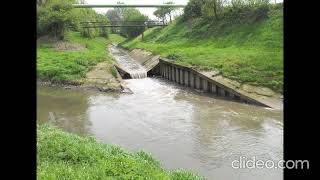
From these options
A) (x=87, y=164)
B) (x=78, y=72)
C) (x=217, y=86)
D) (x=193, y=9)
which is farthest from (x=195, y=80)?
(x=193, y=9)

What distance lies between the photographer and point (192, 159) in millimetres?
10727

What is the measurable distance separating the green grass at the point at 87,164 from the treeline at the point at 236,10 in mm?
26869

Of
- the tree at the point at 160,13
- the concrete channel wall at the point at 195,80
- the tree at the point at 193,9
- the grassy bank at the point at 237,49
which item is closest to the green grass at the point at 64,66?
the concrete channel wall at the point at 195,80

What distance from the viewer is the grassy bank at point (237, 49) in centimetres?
2086

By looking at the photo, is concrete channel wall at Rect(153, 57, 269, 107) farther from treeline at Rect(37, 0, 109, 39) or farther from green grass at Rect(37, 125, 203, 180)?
treeline at Rect(37, 0, 109, 39)

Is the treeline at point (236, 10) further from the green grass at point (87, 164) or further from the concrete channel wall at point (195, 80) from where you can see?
the green grass at point (87, 164)

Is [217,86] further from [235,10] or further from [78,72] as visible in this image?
[235,10]

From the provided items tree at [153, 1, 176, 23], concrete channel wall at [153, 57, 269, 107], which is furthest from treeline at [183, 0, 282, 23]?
tree at [153, 1, 176, 23]

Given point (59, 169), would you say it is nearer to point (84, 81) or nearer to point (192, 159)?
point (192, 159)

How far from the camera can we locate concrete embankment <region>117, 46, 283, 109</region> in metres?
18.3

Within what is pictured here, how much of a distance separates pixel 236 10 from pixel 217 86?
57.3ft

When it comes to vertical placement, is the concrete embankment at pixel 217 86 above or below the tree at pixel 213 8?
below

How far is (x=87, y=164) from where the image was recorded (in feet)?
25.2
